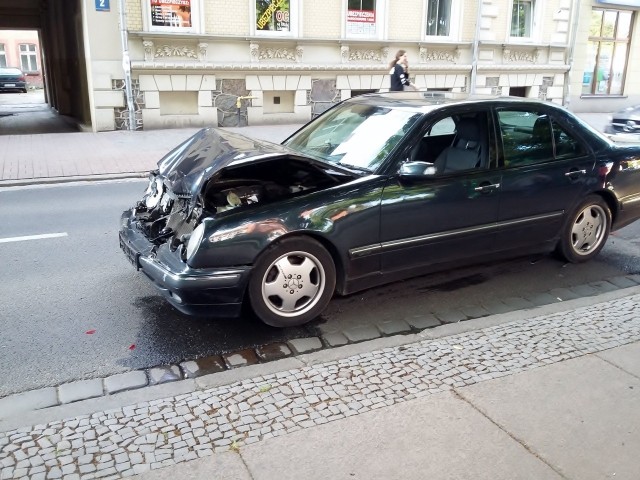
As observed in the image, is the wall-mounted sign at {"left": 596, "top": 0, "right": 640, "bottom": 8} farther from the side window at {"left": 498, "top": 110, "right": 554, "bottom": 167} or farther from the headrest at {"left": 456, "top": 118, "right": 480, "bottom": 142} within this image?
the headrest at {"left": 456, "top": 118, "right": 480, "bottom": 142}

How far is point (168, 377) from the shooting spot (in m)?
3.90

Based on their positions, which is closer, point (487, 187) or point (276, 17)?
point (487, 187)

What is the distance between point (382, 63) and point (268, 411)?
54.6ft

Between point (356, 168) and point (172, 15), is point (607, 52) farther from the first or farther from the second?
point (356, 168)

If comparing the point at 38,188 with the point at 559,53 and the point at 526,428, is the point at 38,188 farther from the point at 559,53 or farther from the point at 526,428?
the point at 559,53

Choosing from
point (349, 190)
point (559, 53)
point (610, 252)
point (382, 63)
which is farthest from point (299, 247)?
point (559, 53)

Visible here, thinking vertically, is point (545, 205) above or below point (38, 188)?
above

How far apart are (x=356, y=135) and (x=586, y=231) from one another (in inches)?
98.3

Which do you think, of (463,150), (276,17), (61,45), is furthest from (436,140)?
(61,45)

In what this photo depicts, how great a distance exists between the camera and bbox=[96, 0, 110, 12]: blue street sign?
14.9 m

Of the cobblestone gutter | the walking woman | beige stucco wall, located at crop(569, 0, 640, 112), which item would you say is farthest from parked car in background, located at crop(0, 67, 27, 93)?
the cobblestone gutter

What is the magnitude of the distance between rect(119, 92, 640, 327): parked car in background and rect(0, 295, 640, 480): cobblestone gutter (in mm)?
750

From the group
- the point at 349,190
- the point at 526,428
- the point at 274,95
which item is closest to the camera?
the point at 526,428

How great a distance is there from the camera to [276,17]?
674 inches
